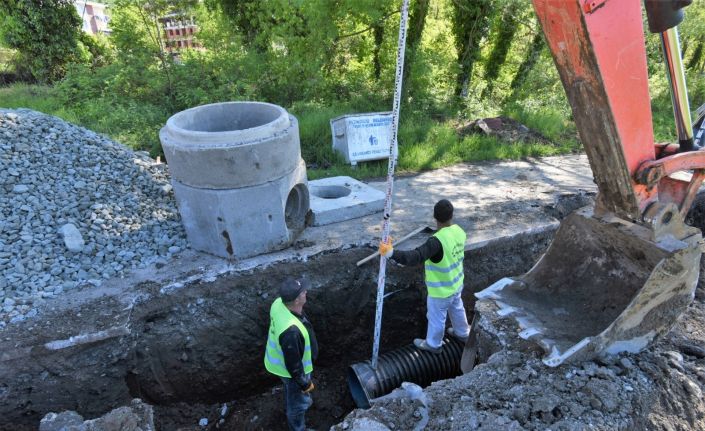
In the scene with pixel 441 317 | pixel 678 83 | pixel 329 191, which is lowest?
pixel 441 317

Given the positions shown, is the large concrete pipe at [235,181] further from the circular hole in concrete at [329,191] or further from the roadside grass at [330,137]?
the roadside grass at [330,137]

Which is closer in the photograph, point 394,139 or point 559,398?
point 559,398

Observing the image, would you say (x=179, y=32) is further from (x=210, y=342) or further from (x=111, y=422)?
(x=111, y=422)

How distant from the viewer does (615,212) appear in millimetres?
3752

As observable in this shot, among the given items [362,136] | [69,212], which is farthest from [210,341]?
[362,136]

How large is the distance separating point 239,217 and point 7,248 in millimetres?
2470

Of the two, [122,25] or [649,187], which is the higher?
[122,25]

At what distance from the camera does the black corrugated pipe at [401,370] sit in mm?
4461

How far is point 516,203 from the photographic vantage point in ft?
21.9

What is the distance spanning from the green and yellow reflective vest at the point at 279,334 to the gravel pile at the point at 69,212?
216cm

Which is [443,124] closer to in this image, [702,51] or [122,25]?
[122,25]

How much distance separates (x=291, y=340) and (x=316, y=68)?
28.1ft

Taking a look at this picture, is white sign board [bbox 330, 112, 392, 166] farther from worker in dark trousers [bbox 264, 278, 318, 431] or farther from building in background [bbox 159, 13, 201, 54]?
building in background [bbox 159, 13, 201, 54]

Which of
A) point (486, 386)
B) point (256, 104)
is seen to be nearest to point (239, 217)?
point (256, 104)
